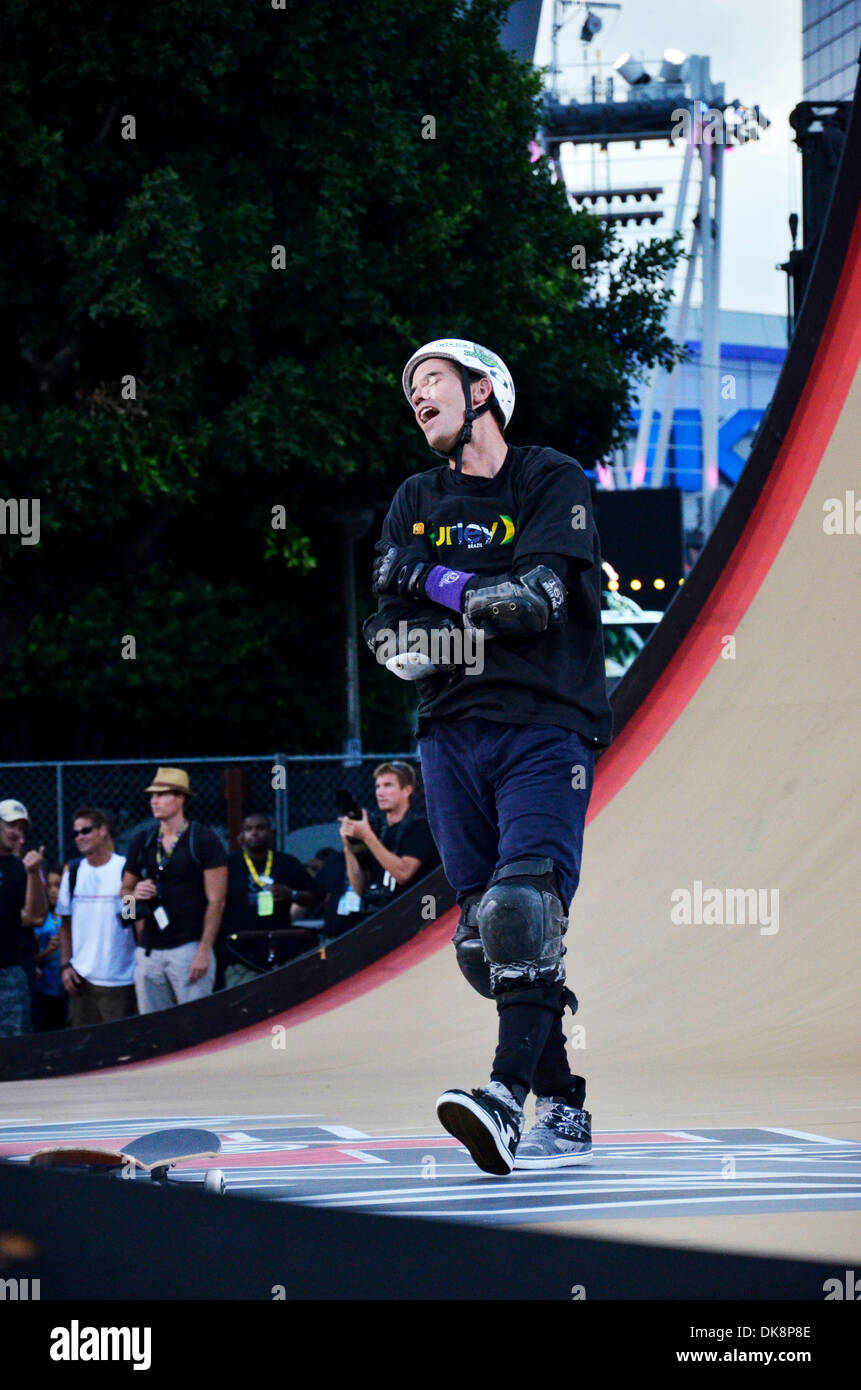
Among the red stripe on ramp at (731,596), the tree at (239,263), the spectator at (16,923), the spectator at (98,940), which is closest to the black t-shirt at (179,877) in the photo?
the spectator at (98,940)

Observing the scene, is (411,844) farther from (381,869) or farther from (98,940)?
(98,940)

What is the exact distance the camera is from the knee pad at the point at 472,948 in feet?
11.1

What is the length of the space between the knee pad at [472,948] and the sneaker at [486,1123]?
42cm

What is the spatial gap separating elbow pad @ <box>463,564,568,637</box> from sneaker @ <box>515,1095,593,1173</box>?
3.02 feet

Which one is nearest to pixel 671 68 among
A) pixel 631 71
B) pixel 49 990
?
pixel 631 71

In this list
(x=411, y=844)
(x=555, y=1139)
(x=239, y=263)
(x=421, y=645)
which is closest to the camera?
(x=555, y=1139)

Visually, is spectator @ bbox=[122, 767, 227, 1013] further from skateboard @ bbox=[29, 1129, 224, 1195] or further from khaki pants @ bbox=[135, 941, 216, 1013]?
skateboard @ bbox=[29, 1129, 224, 1195]

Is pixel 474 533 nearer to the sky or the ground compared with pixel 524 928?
nearer to the sky

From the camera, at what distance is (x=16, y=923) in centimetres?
841

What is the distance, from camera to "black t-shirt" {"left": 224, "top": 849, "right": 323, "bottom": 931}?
8258mm

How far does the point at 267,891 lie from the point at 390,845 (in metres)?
1.43

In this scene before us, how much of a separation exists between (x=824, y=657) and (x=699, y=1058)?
157 cm

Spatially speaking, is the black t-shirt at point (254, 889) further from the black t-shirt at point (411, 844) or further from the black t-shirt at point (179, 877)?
the black t-shirt at point (411, 844)
